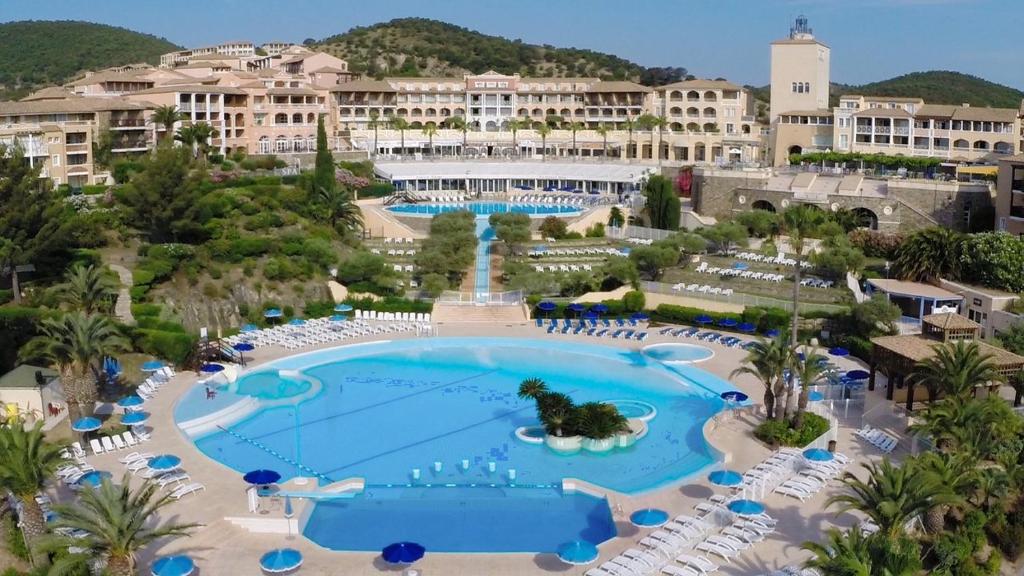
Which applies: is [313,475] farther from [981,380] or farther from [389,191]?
[389,191]

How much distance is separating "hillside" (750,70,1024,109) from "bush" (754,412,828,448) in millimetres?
81944

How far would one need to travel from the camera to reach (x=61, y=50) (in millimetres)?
118188

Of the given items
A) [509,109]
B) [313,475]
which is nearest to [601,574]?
[313,475]

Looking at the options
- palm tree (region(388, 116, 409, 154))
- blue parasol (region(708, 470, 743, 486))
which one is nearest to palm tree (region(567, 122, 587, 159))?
palm tree (region(388, 116, 409, 154))

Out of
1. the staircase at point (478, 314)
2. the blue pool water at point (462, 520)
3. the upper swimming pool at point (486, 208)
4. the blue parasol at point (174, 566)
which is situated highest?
the upper swimming pool at point (486, 208)

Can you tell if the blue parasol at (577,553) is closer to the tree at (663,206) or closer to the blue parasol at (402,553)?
the blue parasol at (402,553)

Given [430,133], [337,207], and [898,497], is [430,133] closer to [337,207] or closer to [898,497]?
[337,207]

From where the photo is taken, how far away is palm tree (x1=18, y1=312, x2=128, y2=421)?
935 inches

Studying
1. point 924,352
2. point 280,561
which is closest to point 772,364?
point 924,352

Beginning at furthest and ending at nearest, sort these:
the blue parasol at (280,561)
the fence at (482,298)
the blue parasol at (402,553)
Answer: the fence at (482,298) < the blue parasol at (280,561) < the blue parasol at (402,553)

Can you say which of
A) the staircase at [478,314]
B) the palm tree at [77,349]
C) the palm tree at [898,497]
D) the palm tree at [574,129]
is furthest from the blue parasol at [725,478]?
the palm tree at [574,129]

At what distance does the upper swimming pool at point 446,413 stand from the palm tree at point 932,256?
11.8 metres

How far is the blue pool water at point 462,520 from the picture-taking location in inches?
738

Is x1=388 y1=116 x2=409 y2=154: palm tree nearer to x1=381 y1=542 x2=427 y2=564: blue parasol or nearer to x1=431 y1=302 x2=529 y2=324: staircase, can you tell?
x1=431 y1=302 x2=529 y2=324: staircase
